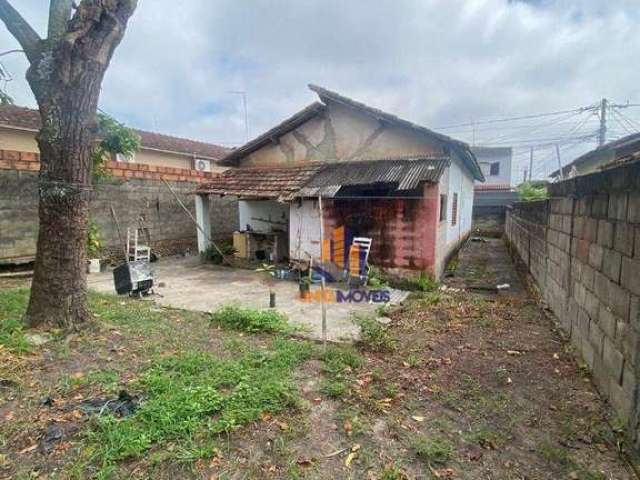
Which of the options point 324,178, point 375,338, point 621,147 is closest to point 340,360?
point 375,338

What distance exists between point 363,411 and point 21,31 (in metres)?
5.66

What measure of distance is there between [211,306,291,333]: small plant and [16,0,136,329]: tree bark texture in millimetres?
1903

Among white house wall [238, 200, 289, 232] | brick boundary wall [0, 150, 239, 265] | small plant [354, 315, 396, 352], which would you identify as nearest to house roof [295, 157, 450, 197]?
small plant [354, 315, 396, 352]

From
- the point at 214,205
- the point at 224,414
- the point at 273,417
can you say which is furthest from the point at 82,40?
the point at 214,205

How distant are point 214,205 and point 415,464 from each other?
40.3 feet

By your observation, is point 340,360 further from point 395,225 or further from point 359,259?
point 395,225

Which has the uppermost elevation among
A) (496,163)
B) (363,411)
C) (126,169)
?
(496,163)

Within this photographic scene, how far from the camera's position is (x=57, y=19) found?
3.84 meters

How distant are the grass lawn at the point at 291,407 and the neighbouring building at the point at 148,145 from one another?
28.8 feet

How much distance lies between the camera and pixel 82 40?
3770 millimetres

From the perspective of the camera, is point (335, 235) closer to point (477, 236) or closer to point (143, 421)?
point (143, 421)

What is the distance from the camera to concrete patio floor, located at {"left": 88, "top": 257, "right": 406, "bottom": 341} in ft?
17.8

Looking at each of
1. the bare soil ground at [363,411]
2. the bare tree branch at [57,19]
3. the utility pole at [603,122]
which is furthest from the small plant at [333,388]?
the utility pole at [603,122]

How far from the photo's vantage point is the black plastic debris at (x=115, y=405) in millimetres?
2699
